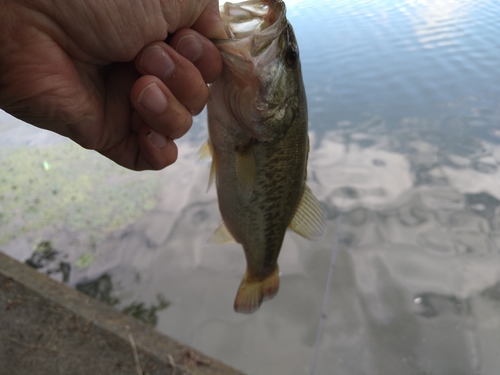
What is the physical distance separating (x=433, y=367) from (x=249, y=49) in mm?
2875

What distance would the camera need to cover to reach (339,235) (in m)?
3.87

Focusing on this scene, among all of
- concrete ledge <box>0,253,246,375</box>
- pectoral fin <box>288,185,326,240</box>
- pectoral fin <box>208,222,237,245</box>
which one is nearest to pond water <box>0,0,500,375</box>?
concrete ledge <box>0,253,246,375</box>

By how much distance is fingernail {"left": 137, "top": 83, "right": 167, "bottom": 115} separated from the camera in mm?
1263

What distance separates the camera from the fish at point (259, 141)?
133 cm

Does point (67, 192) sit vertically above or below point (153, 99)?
below

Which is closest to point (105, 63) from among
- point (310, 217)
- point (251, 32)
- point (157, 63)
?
point (157, 63)

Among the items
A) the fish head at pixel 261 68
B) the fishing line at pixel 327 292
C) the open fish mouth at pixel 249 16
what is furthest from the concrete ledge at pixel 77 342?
the open fish mouth at pixel 249 16

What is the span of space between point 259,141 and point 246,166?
0.47ft

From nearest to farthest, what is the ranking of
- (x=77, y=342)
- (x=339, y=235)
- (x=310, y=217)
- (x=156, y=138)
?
(x=156, y=138), (x=310, y=217), (x=77, y=342), (x=339, y=235)

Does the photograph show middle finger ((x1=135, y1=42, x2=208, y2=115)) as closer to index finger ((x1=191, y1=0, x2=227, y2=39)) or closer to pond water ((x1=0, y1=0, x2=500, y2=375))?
index finger ((x1=191, y1=0, x2=227, y2=39))

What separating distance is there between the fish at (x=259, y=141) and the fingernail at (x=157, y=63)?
21 centimetres

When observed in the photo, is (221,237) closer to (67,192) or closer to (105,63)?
(105,63)

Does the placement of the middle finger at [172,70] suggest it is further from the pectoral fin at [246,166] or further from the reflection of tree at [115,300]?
the reflection of tree at [115,300]

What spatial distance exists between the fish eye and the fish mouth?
0.21 feet
